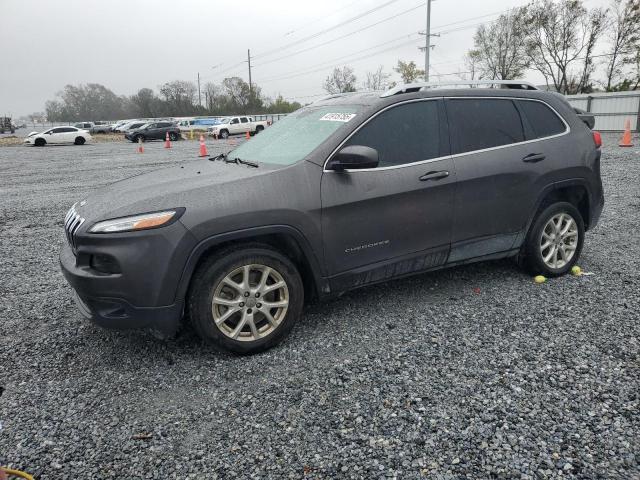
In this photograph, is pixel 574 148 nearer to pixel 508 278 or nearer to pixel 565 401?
pixel 508 278

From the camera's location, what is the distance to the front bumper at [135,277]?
9.35ft

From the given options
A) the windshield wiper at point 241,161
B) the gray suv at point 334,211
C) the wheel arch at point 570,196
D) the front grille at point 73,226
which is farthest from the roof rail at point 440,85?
the front grille at point 73,226

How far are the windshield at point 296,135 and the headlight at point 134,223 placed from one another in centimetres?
98

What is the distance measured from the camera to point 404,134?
3.69 meters

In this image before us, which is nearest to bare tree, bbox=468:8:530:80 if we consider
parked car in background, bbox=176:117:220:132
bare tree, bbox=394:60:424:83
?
bare tree, bbox=394:60:424:83

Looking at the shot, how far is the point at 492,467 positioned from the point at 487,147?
263cm

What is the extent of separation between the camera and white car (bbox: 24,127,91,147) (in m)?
32.2

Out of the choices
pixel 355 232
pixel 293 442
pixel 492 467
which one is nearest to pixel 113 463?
pixel 293 442

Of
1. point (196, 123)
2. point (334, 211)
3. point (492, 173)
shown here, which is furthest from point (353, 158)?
point (196, 123)

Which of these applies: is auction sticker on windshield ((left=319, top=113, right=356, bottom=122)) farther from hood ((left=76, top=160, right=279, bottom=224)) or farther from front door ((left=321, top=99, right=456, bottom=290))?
hood ((left=76, top=160, right=279, bottom=224))

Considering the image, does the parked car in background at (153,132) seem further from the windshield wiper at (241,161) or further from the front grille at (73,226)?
the front grille at (73,226)

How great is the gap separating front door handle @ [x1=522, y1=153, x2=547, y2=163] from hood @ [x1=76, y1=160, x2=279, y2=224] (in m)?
2.23

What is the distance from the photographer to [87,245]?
115 inches

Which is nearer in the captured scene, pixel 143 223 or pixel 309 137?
pixel 143 223
